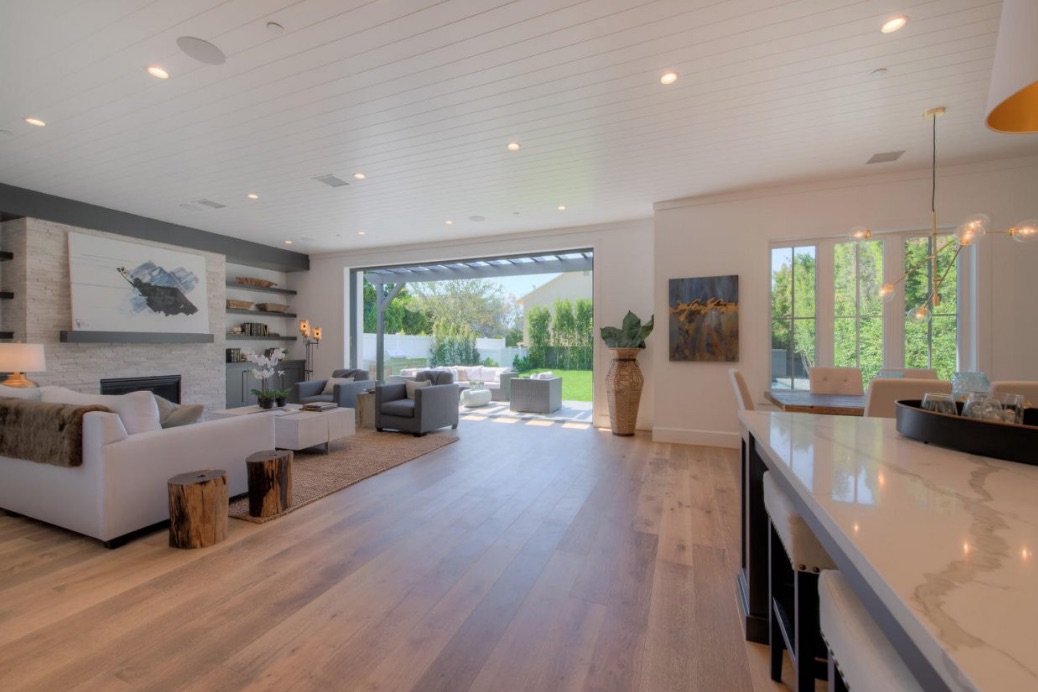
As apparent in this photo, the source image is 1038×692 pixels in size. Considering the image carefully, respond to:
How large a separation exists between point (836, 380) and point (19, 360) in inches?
287

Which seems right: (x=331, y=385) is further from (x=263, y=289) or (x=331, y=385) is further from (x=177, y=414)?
(x=177, y=414)

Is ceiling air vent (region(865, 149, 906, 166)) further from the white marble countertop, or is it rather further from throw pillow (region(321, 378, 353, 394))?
throw pillow (region(321, 378, 353, 394))

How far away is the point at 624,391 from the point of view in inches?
217

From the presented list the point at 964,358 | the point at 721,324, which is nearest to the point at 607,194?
the point at 721,324

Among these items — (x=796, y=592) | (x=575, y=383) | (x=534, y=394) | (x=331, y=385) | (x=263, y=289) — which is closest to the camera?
(x=796, y=592)

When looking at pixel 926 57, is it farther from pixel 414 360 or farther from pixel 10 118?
pixel 414 360

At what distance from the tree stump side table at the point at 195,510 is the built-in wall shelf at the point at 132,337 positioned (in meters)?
4.27

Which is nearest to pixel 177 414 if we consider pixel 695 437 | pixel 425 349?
pixel 695 437

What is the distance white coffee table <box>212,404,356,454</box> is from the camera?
4.21 metres

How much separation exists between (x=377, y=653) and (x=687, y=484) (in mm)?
2783

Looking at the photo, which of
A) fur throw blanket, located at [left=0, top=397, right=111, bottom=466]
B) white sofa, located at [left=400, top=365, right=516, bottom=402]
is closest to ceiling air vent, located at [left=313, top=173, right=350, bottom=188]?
fur throw blanket, located at [left=0, top=397, right=111, bottom=466]

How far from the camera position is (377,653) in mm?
1662

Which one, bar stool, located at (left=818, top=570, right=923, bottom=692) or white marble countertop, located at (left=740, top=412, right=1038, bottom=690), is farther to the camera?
bar stool, located at (left=818, top=570, right=923, bottom=692)

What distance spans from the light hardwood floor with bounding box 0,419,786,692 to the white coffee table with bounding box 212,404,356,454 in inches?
51.5
